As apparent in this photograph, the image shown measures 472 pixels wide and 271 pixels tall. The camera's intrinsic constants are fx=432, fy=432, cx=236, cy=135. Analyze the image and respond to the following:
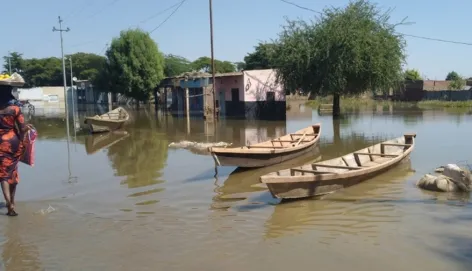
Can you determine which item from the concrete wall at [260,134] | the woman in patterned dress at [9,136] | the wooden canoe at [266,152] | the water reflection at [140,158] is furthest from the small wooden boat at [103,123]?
the woman in patterned dress at [9,136]

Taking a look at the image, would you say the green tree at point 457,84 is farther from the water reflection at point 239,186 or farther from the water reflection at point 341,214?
the water reflection at point 341,214

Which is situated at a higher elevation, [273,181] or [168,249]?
[273,181]

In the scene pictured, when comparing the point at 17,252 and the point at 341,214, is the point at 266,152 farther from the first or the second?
the point at 17,252

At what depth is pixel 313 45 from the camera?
24859 millimetres

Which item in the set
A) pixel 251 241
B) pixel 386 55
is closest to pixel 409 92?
pixel 386 55

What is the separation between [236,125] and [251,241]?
717 inches

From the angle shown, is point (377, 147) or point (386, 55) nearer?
point (377, 147)

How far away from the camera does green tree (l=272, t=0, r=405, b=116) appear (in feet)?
77.3

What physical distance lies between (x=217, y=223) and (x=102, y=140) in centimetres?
1340

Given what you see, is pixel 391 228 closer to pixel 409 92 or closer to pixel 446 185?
pixel 446 185

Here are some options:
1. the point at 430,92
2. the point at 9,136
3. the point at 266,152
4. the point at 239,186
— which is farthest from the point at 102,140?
the point at 430,92

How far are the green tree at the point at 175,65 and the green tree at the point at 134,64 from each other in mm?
9913

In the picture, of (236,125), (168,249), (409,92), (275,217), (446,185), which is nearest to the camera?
(168,249)

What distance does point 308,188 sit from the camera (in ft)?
25.1
